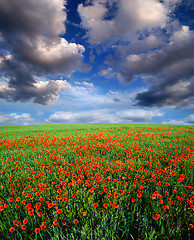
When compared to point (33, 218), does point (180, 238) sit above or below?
below

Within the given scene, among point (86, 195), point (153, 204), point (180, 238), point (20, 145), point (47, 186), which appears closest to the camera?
point (180, 238)

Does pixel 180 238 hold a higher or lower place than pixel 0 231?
lower

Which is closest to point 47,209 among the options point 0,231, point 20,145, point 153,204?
point 0,231

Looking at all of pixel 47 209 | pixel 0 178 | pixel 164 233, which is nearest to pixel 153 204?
pixel 164 233

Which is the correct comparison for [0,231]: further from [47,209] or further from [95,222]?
[95,222]

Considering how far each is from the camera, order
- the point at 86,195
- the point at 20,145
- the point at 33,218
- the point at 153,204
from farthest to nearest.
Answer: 1. the point at 20,145
2. the point at 86,195
3. the point at 153,204
4. the point at 33,218

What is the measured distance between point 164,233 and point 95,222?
110 cm

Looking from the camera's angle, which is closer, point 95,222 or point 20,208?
point 95,222

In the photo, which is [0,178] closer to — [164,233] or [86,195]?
[86,195]

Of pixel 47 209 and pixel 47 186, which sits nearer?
pixel 47 209

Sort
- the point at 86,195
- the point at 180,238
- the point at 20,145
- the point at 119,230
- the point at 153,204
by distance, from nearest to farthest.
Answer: the point at 180,238, the point at 119,230, the point at 153,204, the point at 86,195, the point at 20,145

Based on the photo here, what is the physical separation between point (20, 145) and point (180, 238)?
30.0 ft

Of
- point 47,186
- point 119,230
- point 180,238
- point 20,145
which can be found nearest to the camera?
point 180,238

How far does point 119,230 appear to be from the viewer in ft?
6.94
